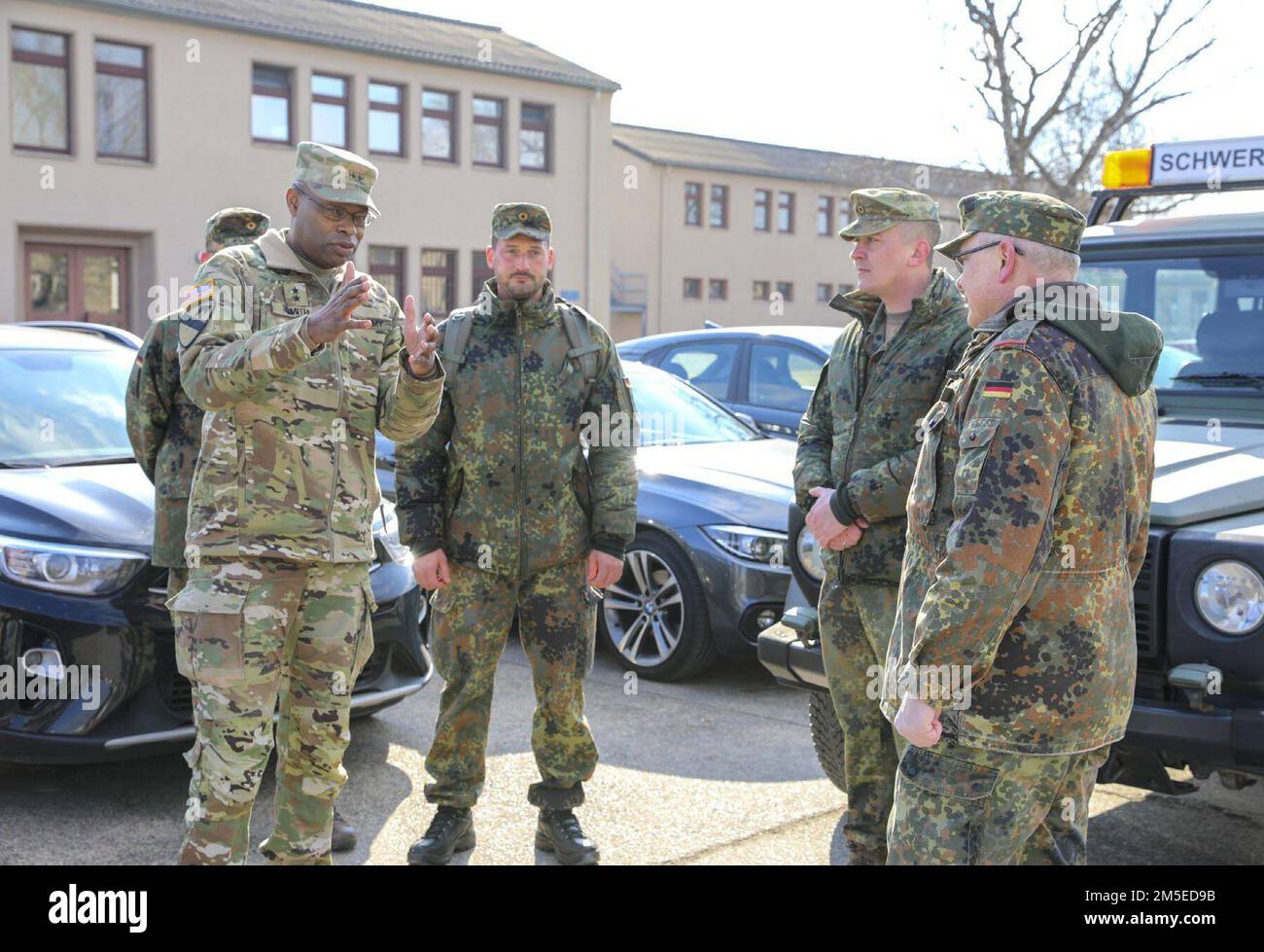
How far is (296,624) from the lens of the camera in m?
3.49

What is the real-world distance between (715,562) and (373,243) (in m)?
23.5

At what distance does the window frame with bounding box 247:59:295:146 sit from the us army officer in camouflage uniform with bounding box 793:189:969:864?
80.8 feet

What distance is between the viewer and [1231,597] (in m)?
3.62

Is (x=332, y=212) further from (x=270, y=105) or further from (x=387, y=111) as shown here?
(x=387, y=111)

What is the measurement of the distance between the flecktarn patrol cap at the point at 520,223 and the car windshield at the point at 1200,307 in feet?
7.40

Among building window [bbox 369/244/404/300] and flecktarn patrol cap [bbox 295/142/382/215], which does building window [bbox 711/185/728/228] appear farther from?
flecktarn patrol cap [bbox 295/142/382/215]

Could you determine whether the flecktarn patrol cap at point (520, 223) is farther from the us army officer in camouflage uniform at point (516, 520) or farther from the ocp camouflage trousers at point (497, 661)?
the ocp camouflage trousers at point (497, 661)

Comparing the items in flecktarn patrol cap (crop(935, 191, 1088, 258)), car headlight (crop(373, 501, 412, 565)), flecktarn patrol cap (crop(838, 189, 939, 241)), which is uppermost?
flecktarn patrol cap (crop(838, 189, 939, 241))

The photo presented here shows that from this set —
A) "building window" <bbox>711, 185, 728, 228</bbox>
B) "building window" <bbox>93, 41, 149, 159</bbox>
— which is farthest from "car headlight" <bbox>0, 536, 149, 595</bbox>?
"building window" <bbox>711, 185, 728, 228</bbox>

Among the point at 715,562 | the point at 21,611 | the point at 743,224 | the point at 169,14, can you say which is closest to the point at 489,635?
the point at 21,611

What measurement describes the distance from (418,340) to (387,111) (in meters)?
26.9

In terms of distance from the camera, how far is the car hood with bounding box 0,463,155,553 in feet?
14.6

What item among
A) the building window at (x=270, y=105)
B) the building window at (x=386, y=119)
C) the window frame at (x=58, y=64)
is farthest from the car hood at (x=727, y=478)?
the building window at (x=386, y=119)
